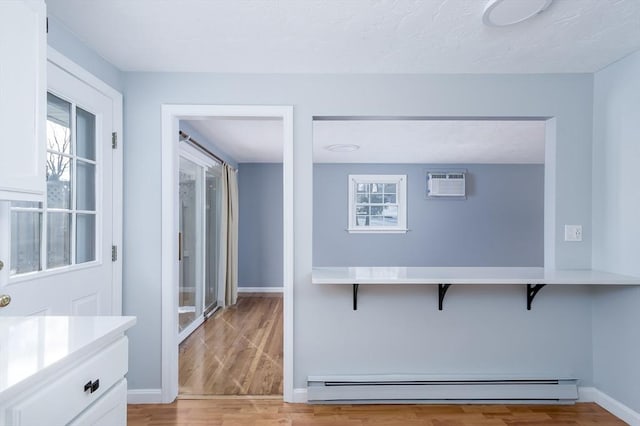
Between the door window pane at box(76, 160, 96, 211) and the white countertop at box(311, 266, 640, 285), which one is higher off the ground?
the door window pane at box(76, 160, 96, 211)

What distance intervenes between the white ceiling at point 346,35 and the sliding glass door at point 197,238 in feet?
5.51

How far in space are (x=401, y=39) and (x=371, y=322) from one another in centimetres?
178

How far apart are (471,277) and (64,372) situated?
2.00 metres

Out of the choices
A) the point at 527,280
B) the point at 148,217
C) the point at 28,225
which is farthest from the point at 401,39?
the point at 28,225

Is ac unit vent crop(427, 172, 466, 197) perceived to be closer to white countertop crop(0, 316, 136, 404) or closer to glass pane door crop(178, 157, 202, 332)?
glass pane door crop(178, 157, 202, 332)

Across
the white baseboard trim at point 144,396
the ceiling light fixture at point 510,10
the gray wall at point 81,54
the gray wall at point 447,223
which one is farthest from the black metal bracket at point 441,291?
the gray wall at point 447,223

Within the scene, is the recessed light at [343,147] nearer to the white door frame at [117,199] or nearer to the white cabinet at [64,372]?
the white door frame at [117,199]

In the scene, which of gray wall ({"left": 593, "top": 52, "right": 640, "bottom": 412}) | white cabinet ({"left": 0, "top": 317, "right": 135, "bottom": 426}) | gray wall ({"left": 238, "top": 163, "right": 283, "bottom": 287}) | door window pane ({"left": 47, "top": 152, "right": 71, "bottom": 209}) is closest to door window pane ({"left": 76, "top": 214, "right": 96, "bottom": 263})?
door window pane ({"left": 47, "top": 152, "right": 71, "bottom": 209})

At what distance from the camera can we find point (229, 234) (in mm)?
5051

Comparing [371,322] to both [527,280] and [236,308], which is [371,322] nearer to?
[527,280]

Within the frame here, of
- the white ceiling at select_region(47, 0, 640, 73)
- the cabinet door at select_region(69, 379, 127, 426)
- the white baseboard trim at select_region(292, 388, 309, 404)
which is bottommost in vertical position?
the white baseboard trim at select_region(292, 388, 309, 404)

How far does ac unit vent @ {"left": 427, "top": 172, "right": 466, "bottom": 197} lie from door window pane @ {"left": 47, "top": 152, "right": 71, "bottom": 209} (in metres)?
5.12

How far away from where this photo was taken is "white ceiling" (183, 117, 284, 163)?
353 centimetres

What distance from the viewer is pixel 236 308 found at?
4.98 m
